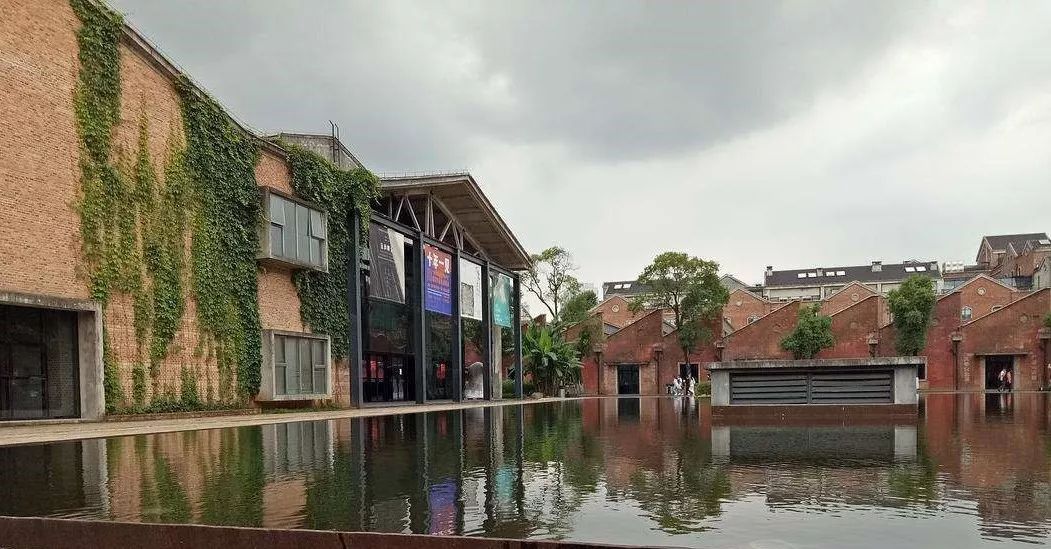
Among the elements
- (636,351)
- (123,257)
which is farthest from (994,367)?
(123,257)

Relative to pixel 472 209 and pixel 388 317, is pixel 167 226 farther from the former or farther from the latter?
pixel 472 209

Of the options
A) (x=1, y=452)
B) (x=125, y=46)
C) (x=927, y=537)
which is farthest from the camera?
(x=125, y=46)

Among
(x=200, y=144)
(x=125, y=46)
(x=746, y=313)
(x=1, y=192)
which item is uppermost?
(x=125, y=46)

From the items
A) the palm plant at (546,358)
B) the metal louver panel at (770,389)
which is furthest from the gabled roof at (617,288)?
the metal louver panel at (770,389)

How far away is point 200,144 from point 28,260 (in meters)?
5.77

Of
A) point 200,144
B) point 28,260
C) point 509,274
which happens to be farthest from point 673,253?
point 28,260

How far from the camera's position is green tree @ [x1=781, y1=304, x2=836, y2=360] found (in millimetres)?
51469

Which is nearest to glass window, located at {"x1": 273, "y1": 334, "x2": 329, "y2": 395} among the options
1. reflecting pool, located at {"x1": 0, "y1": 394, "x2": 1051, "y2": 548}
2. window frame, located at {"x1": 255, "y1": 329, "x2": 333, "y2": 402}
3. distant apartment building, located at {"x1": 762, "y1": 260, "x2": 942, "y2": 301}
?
window frame, located at {"x1": 255, "y1": 329, "x2": 333, "y2": 402}

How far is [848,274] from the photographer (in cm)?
10419

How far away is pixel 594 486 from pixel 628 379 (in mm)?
50266

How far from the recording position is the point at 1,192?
1295 centimetres

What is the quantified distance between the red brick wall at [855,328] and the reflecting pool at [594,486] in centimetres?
4644

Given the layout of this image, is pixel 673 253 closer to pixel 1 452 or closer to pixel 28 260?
pixel 28 260

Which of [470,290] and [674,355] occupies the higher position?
[470,290]
